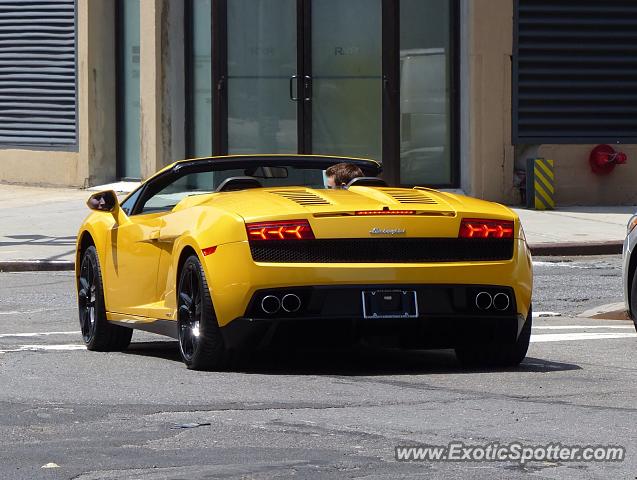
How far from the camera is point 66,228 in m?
21.0

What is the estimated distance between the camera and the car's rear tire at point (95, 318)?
32.9 ft

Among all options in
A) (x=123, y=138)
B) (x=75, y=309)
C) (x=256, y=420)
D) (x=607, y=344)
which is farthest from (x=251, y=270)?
(x=123, y=138)

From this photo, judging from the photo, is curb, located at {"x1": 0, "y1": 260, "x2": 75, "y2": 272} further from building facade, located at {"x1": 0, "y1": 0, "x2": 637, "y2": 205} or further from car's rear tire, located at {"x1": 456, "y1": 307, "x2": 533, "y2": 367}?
car's rear tire, located at {"x1": 456, "y1": 307, "x2": 533, "y2": 367}

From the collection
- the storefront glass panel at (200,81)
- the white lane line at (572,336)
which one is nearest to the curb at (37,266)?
the white lane line at (572,336)

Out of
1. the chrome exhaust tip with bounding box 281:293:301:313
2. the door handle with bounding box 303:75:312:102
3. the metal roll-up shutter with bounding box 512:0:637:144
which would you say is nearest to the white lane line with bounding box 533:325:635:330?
the chrome exhaust tip with bounding box 281:293:301:313

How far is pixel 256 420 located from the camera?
693 cm

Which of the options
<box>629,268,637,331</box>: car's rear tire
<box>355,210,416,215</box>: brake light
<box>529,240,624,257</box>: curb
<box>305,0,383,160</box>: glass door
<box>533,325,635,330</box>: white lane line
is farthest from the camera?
<box>305,0,383,160</box>: glass door

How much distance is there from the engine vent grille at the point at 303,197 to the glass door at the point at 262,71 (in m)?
15.4

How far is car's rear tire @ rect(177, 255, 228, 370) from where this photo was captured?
8.38m

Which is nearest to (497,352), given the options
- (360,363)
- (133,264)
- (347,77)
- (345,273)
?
(360,363)

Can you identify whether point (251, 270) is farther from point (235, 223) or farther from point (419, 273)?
point (419, 273)

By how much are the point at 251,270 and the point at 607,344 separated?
118 inches

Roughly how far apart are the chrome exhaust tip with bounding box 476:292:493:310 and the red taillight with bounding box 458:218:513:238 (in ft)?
1.01

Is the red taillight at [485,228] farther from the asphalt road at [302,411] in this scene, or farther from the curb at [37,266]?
the curb at [37,266]
